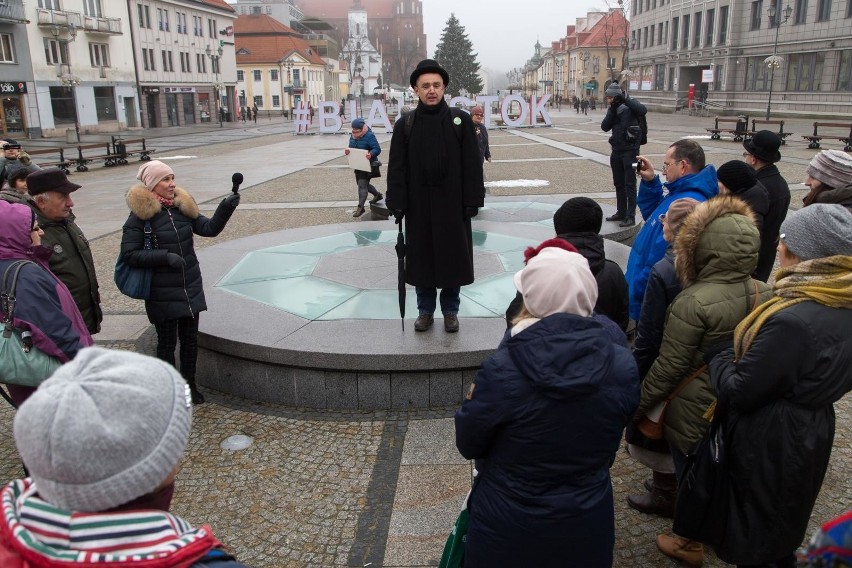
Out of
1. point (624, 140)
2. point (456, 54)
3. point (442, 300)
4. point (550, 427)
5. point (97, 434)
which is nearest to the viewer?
point (97, 434)

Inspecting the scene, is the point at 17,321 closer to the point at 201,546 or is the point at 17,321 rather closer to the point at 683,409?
the point at 201,546

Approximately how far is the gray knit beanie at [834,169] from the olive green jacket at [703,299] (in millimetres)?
2022

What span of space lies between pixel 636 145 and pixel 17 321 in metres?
8.14

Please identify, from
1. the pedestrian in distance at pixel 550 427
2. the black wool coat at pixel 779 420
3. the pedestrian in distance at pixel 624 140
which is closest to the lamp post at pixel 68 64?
the pedestrian in distance at pixel 624 140

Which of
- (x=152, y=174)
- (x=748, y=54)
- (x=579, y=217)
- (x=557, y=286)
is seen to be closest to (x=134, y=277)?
(x=152, y=174)

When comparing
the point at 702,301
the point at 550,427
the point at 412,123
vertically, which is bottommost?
the point at 550,427

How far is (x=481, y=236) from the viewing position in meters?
9.02

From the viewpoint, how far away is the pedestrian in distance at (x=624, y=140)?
363 inches

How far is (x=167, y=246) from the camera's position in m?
4.69

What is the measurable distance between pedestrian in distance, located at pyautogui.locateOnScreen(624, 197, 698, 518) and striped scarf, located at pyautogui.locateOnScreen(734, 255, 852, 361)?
0.65m

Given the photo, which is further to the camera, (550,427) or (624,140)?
(624,140)

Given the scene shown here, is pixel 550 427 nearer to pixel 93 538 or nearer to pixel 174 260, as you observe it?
pixel 93 538

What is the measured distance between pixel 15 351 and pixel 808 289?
377 centimetres

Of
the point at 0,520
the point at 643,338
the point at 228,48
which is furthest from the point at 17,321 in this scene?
the point at 228,48
